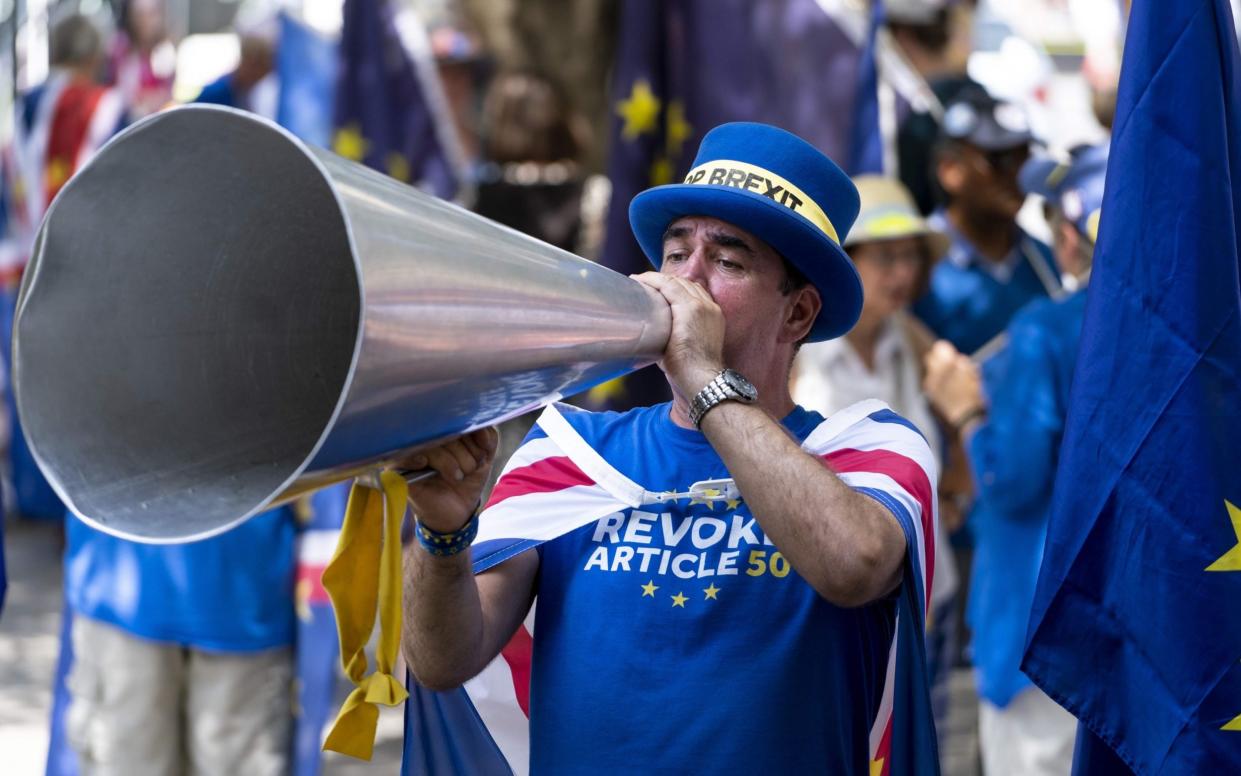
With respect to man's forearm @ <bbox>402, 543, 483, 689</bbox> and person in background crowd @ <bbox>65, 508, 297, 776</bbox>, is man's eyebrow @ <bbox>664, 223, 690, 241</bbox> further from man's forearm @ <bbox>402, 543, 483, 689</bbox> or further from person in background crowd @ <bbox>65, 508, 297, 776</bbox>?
person in background crowd @ <bbox>65, 508, 297, 776</bbox>

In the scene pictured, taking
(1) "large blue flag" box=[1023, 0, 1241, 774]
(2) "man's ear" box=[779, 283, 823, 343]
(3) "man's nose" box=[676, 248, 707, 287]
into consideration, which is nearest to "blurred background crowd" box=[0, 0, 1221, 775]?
→ (2) "man's ear" box=[779, 283, 823, 343]

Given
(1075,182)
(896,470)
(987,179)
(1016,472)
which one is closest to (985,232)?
(987,179)

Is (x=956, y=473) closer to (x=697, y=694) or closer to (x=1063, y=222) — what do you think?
(x=1063, y=222)

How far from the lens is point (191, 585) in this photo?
4922 mm

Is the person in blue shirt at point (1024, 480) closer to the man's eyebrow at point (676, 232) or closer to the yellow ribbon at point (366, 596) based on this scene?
the man's eyebrow at point (676, 232)

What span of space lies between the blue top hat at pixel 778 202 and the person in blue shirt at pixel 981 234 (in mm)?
3097

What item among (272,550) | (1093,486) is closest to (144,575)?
(272,550)

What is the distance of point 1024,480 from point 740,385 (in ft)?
8.37

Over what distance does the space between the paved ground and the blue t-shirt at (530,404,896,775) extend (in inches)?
153

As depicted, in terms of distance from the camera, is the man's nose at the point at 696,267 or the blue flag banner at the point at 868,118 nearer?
the man's nose at the point at 696,267

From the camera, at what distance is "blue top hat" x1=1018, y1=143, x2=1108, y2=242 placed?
15.5ft

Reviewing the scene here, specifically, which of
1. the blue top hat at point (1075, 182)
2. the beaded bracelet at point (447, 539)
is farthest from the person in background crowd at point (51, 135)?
the beaded bracelet at point (447, 539)

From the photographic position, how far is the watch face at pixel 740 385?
2455mm

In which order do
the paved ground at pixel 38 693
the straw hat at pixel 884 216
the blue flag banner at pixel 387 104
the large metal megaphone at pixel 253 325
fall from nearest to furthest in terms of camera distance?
the large metal megaphone at pixel 253 325, the straw hat at pixel 884 216, the blue flag banner at pixel 387 104, the paved ground at pixel 38 693
